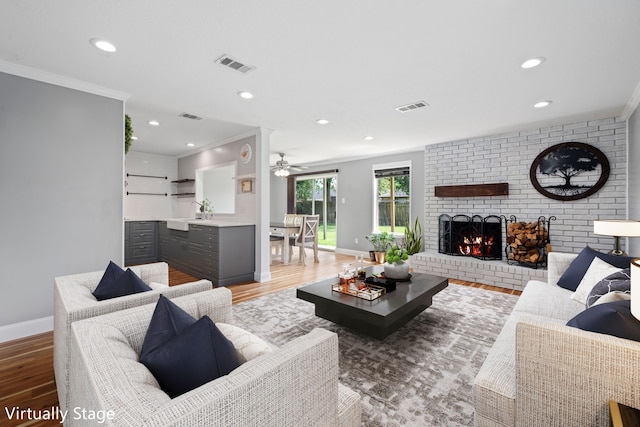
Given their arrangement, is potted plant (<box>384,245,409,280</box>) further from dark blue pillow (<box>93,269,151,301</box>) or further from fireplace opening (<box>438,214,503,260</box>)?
fireplace opening (<box>438,214,503,260</box>)

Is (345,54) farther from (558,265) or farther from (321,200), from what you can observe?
(321,200)

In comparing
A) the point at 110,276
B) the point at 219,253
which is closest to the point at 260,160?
the point at 219,253

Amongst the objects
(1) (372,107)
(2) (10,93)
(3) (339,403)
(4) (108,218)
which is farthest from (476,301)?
(2) (10,93)

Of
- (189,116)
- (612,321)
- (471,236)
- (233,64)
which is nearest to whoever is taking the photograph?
(612,321)

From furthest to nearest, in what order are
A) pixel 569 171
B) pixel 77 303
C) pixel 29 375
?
pixel 569 171
pixel 29 375
pixel 77 303

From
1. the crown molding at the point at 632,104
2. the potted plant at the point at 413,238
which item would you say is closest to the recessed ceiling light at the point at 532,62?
the crown molding at the point at 632,104

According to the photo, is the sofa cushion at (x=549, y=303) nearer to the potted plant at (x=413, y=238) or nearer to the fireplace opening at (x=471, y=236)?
the fireplace opening at (x=471, y=236)

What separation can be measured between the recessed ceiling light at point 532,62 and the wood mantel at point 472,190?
101 inches

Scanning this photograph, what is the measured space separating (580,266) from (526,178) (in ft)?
7.89

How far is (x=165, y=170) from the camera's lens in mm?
6621

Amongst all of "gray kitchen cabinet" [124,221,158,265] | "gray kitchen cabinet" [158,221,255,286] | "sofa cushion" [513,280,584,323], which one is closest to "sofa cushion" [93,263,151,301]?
"gray kitchen cabinet" [158,221,255,286]

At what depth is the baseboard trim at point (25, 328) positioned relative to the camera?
251 centimetres

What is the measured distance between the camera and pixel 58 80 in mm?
2715

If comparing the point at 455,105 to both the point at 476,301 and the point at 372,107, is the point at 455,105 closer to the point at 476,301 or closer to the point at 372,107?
the point at 372,107
